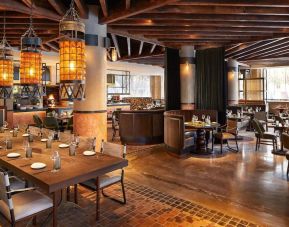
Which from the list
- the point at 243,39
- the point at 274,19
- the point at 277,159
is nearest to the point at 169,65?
the point at 243,39

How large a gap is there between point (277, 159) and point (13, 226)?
18.3ft

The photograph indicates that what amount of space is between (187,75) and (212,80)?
2.64 ft

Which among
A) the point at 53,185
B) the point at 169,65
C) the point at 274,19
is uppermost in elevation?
the point at 274,19

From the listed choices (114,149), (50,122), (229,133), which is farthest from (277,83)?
(114,149)

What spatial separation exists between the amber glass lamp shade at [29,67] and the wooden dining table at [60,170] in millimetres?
943

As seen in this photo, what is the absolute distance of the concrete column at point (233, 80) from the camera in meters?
12.9

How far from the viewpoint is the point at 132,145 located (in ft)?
24.6

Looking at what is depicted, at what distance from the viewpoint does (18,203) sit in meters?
2.53

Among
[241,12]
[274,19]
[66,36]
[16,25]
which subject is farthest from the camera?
[16,25]

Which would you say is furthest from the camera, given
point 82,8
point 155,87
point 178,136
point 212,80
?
point 155,87

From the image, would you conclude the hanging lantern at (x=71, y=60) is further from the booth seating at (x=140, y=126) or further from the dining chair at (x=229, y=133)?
the booth seating at (x=140, y=126)

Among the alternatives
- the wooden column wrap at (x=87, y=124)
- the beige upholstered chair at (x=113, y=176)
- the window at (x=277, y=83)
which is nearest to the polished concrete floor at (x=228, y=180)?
the beige upholstered chair at (x=113, y=176)

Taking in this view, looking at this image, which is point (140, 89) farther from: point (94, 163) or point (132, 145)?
point (94, 163)

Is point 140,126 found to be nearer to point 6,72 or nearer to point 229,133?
point 229,133
